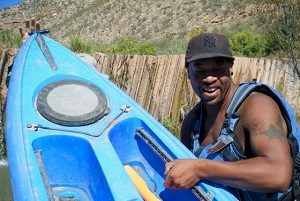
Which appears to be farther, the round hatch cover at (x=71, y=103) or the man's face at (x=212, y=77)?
the round hatch cover at (x=71, y=103)

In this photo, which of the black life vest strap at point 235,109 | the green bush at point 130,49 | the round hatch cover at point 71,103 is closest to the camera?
the black life vest strap at point 235,109

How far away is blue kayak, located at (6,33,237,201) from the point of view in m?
2.85

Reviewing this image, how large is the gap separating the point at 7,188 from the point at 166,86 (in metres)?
4.04

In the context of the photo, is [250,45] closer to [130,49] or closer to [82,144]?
[130,49]

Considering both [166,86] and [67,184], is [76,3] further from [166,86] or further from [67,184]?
[67,184]

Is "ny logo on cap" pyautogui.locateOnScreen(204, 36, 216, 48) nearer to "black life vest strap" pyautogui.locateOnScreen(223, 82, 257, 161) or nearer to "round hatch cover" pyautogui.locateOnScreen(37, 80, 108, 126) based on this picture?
"black life vest strap" pyautogui.locateOnScreen(223, 82, 257, 161)

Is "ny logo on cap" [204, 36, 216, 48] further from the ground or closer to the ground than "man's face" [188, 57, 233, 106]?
further from the ground

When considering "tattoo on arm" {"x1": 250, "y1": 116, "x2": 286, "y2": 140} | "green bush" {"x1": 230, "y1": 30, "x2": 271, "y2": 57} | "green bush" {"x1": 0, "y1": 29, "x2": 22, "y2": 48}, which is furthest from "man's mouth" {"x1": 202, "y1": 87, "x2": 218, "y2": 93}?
"green bush" {"x1": 0, "y1": 29, "x2": 22, "y2": 48}

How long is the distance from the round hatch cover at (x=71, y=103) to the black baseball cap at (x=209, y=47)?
109 centimetres

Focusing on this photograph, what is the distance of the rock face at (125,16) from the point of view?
2888 centimetres

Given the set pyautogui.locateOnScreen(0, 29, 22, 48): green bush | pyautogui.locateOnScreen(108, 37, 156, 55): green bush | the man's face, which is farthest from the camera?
pyautogui.locateOnScreen(0, 29, 22, 48): green bush

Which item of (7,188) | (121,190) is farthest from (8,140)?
(7,188)

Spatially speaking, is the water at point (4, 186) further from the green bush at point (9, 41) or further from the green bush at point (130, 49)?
the green bush at point (9, 41)

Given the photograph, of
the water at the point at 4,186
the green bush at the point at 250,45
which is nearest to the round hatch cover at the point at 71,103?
the water at the point at 4,186
